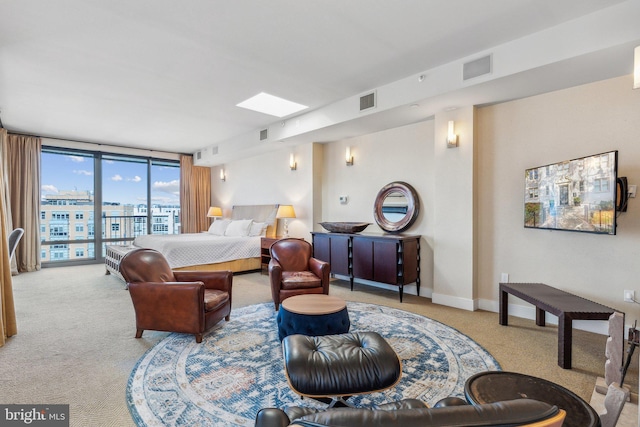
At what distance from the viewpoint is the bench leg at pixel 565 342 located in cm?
245

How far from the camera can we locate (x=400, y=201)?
4.82 metres

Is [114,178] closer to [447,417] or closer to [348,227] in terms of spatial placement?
[348,227]

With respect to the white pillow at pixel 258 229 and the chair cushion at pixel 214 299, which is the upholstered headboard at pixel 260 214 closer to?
the white pillow at pixel 258 229

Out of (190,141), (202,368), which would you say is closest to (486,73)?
(202,368)

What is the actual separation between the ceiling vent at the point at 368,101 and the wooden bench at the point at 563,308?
8.83ft

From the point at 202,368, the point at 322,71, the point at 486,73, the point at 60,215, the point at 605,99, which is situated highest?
the point at 322,71

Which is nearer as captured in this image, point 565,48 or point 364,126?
point 565,48

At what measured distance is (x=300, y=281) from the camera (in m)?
3.77

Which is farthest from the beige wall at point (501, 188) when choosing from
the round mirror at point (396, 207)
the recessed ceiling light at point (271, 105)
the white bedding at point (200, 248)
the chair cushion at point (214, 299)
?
the chair cushion at point (214, 299)

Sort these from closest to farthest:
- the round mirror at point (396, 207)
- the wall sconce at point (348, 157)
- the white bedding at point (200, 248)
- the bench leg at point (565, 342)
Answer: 1. the bench leg at point (565, 342)
2. the round mirror at point (396, 207)
3. the white bedding at point (200, 248)
4. the wall sconce at point (348, 157)

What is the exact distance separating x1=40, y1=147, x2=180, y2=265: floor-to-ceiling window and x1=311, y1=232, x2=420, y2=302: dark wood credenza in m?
5.24

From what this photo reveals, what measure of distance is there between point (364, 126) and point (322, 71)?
1.40m

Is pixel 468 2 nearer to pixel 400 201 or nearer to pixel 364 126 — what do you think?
pixel 364 126

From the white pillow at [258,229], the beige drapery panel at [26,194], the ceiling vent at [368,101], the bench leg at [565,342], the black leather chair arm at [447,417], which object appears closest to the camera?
the black leather chair arm at [447,417]
